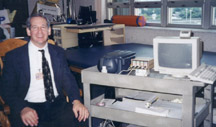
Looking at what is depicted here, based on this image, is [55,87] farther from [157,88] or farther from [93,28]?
[93,28]

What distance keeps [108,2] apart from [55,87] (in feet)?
11.0

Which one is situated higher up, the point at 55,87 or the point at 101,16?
the point at 101,16

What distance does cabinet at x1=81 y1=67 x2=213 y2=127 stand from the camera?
159cm

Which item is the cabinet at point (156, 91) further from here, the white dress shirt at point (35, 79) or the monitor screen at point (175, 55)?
the white dress shirt at point (35, 79)

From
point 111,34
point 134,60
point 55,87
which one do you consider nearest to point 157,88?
point 134,60

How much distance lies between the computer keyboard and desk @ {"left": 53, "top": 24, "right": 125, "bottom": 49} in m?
2.09

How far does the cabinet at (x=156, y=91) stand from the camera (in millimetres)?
1590

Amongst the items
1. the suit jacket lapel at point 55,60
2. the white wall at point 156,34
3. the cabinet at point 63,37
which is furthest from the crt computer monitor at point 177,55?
the cabinet at point 63,37

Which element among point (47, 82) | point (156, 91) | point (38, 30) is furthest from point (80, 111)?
point (38, 30)

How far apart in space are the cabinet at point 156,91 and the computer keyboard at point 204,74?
0.03m

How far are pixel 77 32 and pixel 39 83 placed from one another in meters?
1.73

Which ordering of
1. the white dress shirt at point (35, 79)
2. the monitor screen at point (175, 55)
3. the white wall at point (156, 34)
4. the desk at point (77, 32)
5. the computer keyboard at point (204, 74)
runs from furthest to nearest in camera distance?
1. the desk at point (77, 32)
2. the white wall at point (156, 34)
3. the white dress shirt at point (35, 79)
4. the monitor screen at point (175, 55)
5. the computer keyboard at point (204, 74)

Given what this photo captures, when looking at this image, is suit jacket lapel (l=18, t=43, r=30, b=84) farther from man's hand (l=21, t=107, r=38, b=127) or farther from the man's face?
man's hand (l=21, t=107, r=38, b=127)

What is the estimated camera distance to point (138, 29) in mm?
4215
